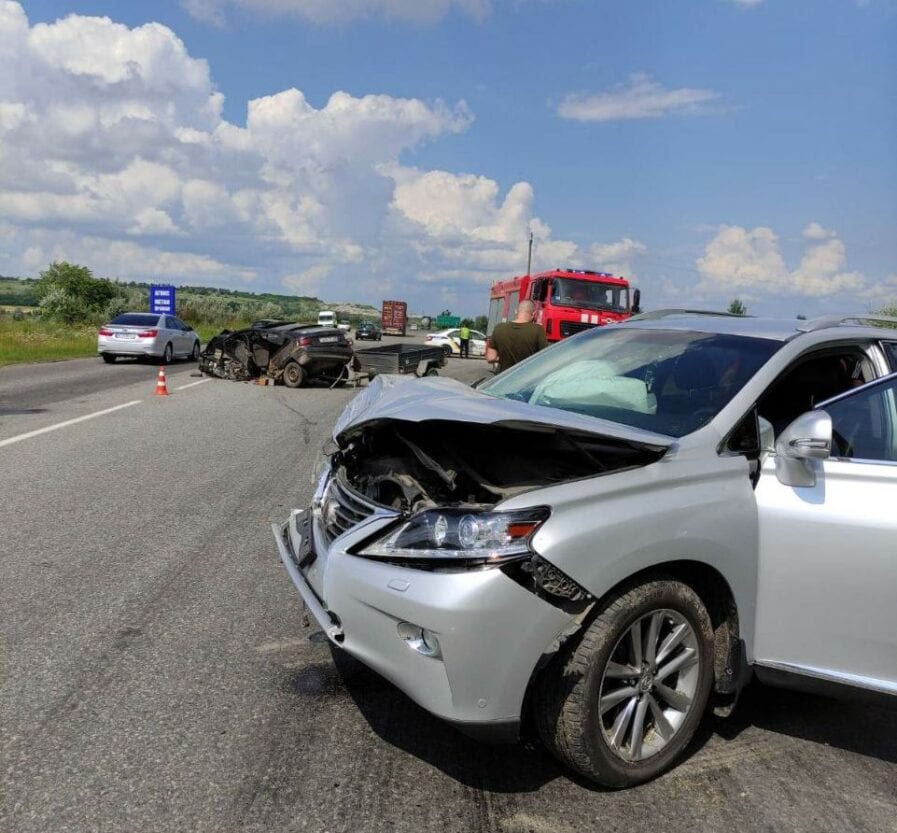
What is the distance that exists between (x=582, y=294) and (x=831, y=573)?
1888cm

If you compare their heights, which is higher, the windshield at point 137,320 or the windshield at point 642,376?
the windshield at point 642,376

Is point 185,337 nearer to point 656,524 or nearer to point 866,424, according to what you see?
point 866,424

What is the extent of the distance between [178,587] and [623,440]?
300cm

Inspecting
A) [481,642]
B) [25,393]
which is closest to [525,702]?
[481,642]

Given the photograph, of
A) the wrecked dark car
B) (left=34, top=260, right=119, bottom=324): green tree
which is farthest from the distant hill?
the wrecked dark car

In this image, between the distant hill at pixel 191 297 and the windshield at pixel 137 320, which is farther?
the distant hill at pixel 191 297

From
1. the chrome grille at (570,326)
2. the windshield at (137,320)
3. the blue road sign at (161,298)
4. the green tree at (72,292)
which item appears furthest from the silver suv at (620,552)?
the green tree at (72,292)

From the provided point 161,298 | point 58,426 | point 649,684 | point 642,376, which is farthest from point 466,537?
point 161,298

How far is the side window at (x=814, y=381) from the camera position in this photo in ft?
12.6

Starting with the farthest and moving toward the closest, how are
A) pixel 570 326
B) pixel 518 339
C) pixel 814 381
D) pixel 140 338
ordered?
pixel 140 338, pixel 570 326, pixel 518 339, pixel 814 381

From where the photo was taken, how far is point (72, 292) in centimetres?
6600

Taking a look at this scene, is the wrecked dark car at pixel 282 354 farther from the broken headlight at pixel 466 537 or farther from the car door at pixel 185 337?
the broken headlight at pixel 466 537

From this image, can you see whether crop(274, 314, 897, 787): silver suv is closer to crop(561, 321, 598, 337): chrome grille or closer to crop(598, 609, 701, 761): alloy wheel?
crop(598, 609, 701, 761): alloy wheel

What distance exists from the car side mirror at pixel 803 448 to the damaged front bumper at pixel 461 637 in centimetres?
107
